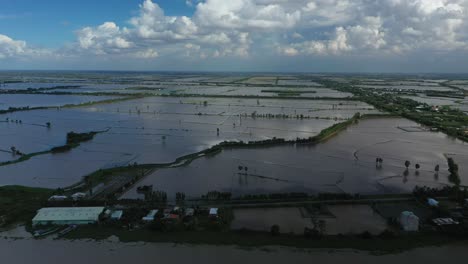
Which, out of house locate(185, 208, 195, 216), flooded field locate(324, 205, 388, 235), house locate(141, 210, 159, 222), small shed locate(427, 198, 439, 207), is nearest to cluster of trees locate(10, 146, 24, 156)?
house locate(141, 210, 159, 222)

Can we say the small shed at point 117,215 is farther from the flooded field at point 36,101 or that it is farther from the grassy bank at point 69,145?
the flooded field at point 36,101

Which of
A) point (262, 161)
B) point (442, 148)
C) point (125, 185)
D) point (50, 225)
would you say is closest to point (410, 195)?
point (262, 161)

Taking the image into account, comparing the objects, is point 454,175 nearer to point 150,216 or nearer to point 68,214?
point 150,216

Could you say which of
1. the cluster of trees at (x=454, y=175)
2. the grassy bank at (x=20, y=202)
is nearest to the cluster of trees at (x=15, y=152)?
the grassy bank at (x=20, y=202)

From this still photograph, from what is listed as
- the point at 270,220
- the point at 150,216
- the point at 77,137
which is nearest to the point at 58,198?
the point at 150,216

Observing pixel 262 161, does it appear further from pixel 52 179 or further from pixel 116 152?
pixel 52 179

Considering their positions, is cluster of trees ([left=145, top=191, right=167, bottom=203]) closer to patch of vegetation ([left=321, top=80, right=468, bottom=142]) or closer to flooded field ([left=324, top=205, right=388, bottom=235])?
flooded field ([left=324, top=205, right=388, bottom=235])
